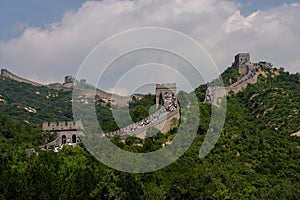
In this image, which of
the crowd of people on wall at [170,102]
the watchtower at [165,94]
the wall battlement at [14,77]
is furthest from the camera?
the wall battlement at [14,77]

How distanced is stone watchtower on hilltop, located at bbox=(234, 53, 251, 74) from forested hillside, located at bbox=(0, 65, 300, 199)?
19.3 m

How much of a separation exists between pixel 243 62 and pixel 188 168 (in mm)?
56949

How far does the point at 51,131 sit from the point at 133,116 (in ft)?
28.0

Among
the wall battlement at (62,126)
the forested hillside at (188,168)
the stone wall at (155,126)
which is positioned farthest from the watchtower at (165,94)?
the wall battlement at (62,126)

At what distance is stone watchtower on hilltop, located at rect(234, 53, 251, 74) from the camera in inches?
Result: 3739

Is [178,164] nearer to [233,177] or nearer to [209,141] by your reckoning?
[233,177]

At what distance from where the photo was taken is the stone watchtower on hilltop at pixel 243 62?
312 feet

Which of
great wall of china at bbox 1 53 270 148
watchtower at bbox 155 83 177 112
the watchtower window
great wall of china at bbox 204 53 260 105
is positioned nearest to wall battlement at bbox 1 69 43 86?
great wall of china at bbox 204 53 260 105

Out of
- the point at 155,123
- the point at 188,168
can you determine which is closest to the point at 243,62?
the point at 155,123

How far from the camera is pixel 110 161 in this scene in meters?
39.8

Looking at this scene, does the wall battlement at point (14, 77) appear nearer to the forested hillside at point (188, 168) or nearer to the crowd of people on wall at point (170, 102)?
the forested hillside at point (188, 168)

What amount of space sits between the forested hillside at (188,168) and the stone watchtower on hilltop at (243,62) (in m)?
19.3

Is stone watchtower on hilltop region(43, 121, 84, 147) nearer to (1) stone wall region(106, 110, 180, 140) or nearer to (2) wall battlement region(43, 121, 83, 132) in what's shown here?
(2) wall battlement region(43, 121, 83, 132)

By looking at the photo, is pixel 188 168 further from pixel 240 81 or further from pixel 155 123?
pixel 240 81
